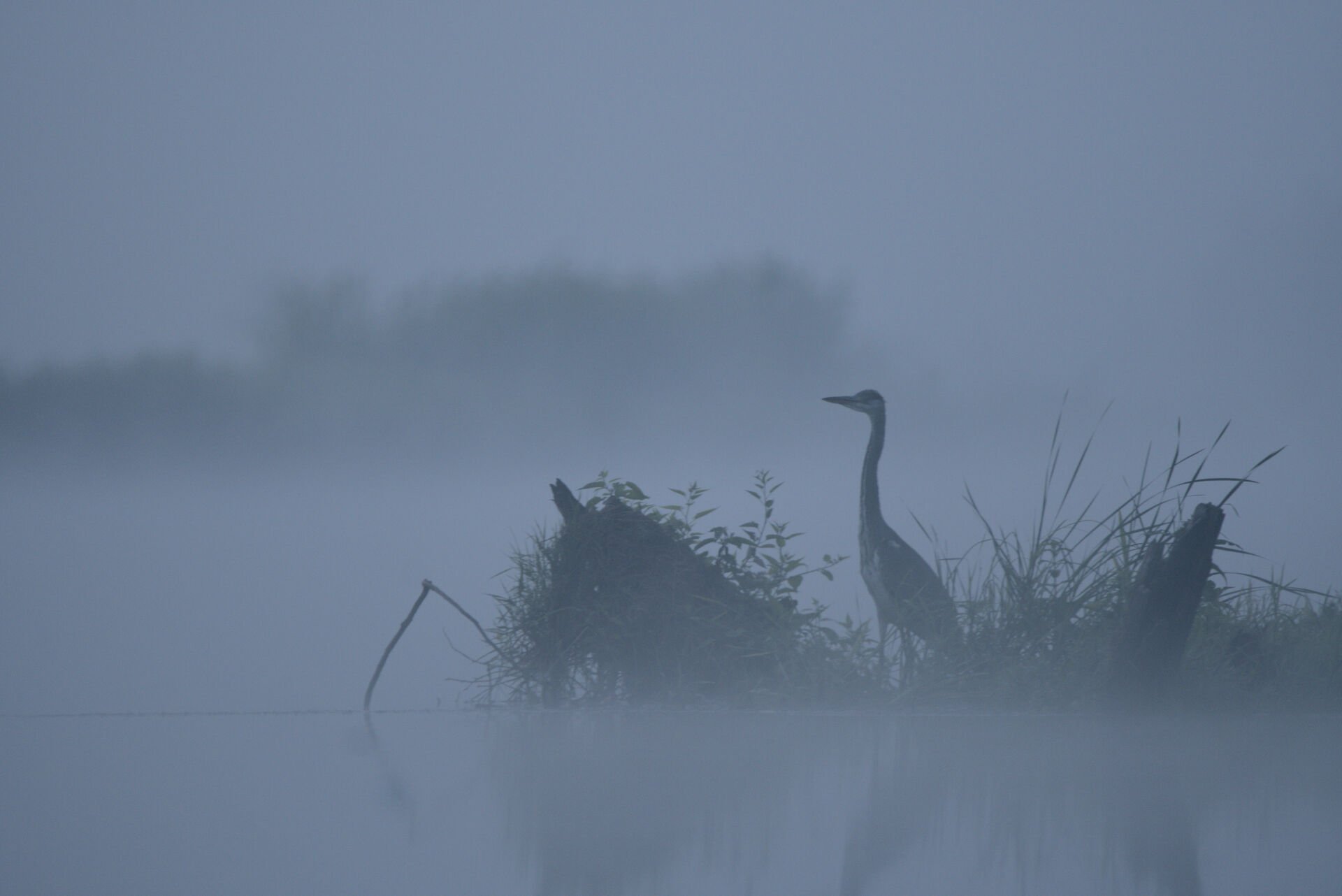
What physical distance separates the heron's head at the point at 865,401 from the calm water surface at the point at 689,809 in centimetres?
248

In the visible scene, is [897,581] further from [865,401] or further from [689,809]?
[689,809]

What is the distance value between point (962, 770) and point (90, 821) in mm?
3082

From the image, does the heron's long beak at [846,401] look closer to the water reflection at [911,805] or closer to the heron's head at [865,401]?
the heron's head at [865,401]

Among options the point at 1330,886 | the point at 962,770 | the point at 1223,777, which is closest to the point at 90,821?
the point at 962,770

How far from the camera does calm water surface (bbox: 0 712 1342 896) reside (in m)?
2.80

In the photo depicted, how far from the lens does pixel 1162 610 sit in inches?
202

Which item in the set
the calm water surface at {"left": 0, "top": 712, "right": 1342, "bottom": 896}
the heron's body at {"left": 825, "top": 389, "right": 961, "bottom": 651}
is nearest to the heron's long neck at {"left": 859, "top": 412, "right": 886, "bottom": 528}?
the heron's body at {"left": 825, "top": 389, "right": 961, "bottom": 651}

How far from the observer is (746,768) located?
4.16 metres

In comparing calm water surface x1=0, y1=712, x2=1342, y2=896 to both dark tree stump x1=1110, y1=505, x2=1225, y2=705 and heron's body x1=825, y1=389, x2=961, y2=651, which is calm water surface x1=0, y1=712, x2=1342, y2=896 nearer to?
dark tree stump x1=1110, y1=505, x2=1225, y2=705

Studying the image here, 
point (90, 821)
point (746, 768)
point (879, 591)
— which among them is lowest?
point (90, 821)

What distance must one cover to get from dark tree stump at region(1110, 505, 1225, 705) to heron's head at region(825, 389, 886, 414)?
92.1 inches

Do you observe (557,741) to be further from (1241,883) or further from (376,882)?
(1241,883)

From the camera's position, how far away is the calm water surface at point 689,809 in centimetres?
280

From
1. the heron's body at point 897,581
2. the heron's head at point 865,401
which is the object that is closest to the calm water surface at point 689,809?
the heron's body at point 897,581
